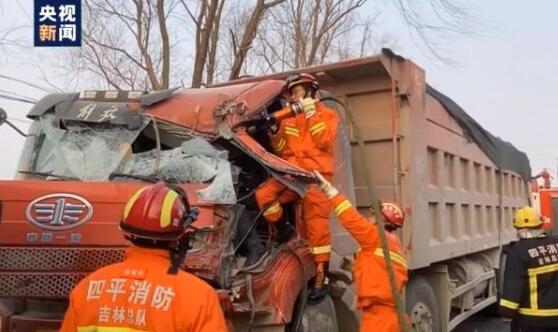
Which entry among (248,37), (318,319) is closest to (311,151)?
(318,319)

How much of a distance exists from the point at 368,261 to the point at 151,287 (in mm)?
2660

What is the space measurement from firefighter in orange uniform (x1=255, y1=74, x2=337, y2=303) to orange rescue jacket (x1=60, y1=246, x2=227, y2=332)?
2.30 m

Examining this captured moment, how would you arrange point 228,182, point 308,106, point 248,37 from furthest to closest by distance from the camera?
point 248,37 → point 308,106 → point 228,182

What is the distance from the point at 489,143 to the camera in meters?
8.62

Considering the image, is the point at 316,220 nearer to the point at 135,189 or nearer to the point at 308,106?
the point at 308,106

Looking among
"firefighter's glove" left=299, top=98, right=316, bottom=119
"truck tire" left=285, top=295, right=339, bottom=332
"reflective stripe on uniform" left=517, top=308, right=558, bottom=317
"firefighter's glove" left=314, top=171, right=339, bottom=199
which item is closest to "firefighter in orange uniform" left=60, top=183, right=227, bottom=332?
"firefighter's glove" left=314, top=171, right=339, bottom=199

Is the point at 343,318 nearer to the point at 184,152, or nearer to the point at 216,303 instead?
the point at 184,152

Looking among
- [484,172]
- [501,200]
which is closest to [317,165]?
[484,172]

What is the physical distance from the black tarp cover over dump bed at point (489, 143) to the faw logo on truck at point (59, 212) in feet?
12.9

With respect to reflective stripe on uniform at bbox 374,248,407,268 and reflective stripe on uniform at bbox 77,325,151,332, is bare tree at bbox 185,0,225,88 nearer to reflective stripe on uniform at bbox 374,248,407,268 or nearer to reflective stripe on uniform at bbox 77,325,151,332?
reflective stripe on uniform at bbox 374,248,407,268

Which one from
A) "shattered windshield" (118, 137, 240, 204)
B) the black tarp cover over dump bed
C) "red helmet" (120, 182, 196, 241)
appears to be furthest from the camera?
the black tarp cover over dump bed

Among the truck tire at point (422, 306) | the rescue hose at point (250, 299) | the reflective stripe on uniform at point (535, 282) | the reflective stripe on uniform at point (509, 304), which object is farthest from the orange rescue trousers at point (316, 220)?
the truck tire at point (422, 306)

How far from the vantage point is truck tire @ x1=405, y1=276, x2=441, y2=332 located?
6316 mm

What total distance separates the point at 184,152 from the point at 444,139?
351 centimetres
